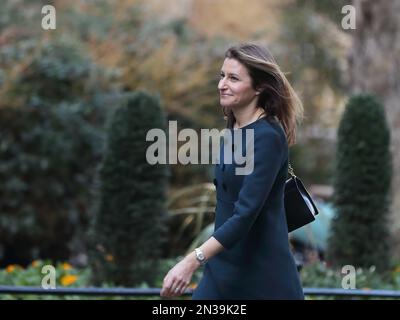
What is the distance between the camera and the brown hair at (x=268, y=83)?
2953 millimetres

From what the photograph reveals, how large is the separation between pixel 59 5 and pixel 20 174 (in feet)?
15.1

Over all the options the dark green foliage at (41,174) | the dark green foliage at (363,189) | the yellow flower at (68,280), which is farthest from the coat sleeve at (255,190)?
the dark green foliage at (41,174)

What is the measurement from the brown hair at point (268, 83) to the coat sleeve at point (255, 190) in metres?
0.20

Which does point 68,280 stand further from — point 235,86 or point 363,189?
point 235,86

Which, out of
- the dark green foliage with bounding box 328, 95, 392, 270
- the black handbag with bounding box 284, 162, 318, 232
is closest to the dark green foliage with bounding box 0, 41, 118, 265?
the dark green foliage with bounding box 328, 95, 392, 270

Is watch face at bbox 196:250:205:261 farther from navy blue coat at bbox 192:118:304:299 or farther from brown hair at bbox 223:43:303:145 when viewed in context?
brown hair at bbox 223:43:303:145

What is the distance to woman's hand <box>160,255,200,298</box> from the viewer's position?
270 cm

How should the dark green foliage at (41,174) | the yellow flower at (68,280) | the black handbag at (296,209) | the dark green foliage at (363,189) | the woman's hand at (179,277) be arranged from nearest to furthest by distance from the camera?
the woman's hand at (179,277) < the black handbag at (296,209) < the yellow flower at (68,280) < the dark green foliage at (363,189) < the dark green foliage at (41,174)

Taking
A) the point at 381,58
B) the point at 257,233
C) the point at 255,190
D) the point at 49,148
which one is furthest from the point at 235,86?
the point at 49,148

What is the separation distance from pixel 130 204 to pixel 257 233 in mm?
3278

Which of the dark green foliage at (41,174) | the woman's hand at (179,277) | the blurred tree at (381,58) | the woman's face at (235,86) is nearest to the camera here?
the woman's hand at (179,277)

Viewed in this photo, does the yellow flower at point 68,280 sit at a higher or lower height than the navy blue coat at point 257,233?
lower

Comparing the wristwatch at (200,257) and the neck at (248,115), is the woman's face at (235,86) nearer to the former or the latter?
the neck at (248,115)

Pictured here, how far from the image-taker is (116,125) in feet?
20.6
